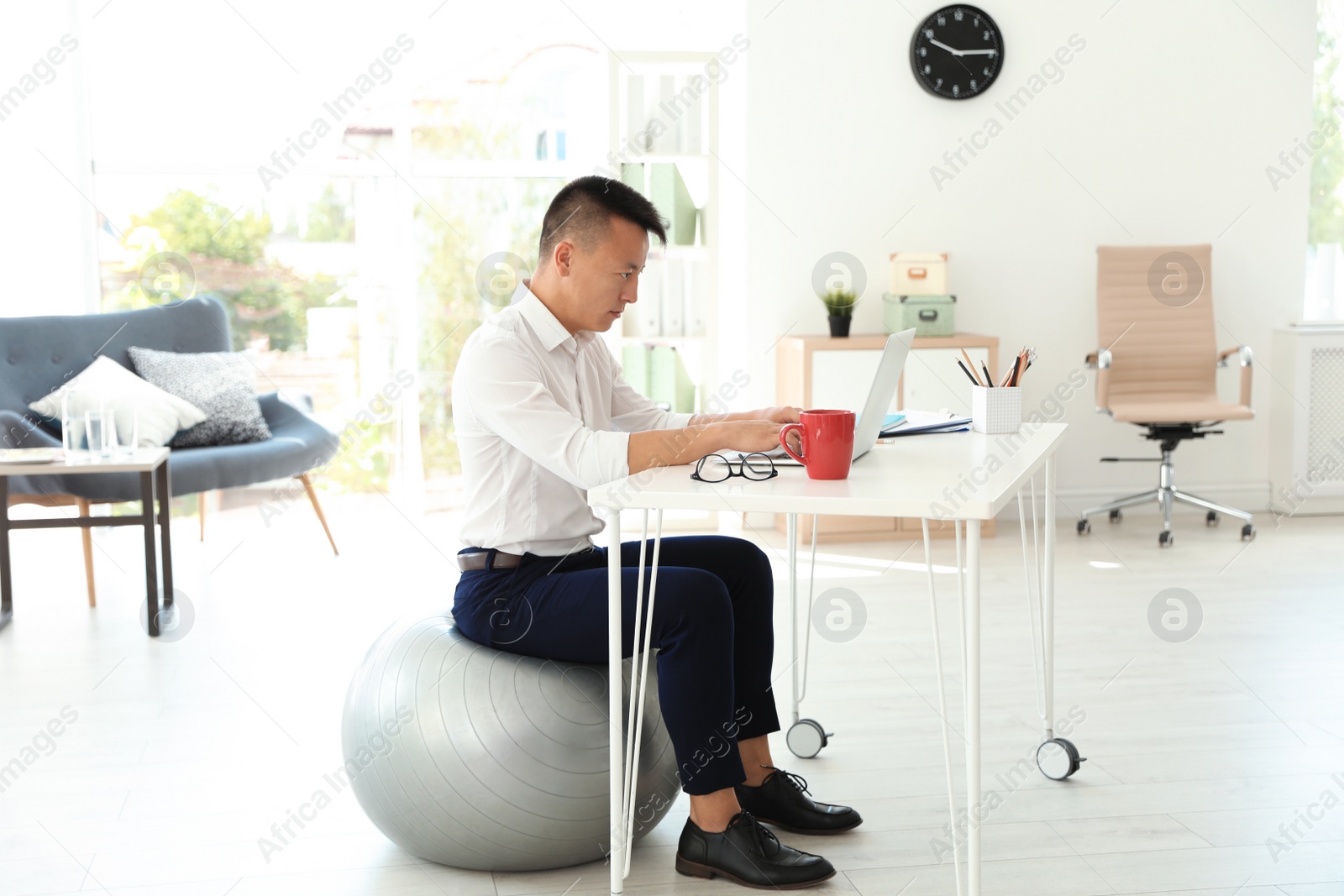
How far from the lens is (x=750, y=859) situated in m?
1.91

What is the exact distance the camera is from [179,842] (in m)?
2.13

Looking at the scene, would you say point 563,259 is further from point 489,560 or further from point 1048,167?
point 1048,167

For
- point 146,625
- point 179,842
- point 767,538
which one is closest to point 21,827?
point 179,842

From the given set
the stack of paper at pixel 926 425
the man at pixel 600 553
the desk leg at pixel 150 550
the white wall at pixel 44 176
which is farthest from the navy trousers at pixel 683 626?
the white wall at pixel 44 176

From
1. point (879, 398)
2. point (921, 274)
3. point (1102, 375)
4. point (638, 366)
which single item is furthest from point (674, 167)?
point (879, 398)

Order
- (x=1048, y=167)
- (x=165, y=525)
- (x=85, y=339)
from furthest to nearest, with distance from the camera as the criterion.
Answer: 1. (x=1048, y=167)
2. (x=85, y=339)
3. (x=165, y=525)

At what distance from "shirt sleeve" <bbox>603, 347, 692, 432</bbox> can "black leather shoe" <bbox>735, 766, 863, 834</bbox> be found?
0.69 m

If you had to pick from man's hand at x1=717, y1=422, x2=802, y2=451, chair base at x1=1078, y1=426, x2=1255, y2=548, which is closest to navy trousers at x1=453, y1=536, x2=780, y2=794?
man's hand at x1=717, y1=422, x2=802, y2=451

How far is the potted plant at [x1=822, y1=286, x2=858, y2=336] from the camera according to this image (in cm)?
454

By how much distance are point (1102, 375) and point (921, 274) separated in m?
0.77

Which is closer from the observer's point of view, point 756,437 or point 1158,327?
point 756,437

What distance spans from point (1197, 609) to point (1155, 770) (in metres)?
1.29

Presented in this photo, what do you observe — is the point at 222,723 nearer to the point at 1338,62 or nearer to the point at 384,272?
the point at 384,272

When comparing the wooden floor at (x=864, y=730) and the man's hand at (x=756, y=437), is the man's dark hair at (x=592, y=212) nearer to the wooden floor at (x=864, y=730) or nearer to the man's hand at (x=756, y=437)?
the man's hand at (x=756, y=437)
